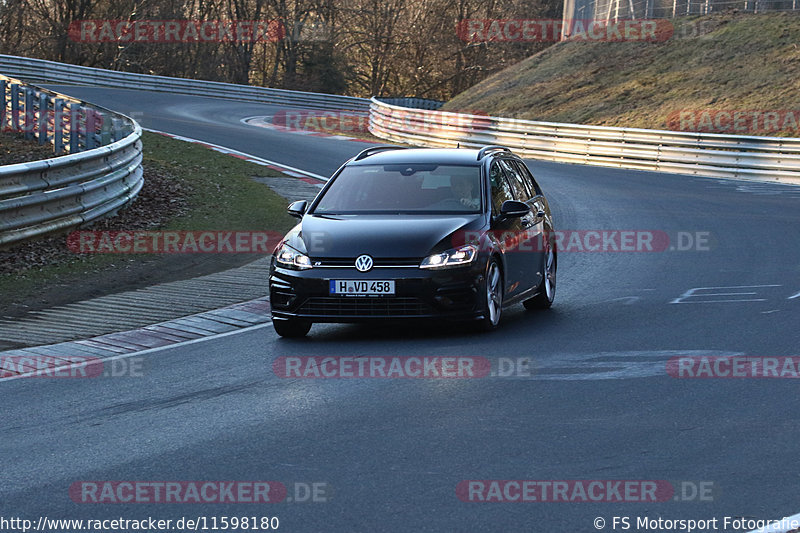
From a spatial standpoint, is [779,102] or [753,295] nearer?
[753,295]

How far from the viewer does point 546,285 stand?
11.3 metres

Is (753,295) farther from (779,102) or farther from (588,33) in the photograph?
(588,33)

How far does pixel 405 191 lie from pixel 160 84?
42.2m

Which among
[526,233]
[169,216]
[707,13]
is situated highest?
[707,13]

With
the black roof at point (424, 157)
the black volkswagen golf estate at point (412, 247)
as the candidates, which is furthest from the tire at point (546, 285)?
the black roof at point (424, 157)

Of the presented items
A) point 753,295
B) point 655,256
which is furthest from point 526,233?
point 655,256

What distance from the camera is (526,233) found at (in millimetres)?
10805

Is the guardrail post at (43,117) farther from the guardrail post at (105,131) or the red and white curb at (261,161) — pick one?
the red and white curb at (261,161)

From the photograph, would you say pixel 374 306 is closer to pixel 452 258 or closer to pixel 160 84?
pixel 452 258

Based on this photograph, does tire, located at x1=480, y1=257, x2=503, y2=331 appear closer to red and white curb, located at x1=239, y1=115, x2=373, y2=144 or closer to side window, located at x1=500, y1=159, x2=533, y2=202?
side window, located at x1=500, y1=159, x2=533, y2=202

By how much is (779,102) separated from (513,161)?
28077mm

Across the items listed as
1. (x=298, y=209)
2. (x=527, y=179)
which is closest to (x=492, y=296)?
(x=298, y=209)

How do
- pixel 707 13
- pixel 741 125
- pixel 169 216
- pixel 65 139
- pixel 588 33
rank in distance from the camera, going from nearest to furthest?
pixel 169 216
pixel 65 139
pixel 741 125
pixel 707 13
pixel 588 33

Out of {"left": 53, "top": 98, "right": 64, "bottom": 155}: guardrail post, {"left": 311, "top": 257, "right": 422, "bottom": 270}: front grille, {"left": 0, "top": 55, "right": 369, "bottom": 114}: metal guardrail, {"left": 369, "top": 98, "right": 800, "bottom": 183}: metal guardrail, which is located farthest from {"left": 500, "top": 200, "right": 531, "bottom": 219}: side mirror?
{"left": 0, "top": 55, "right": 369, "bottom": 114}: metal guardrail
